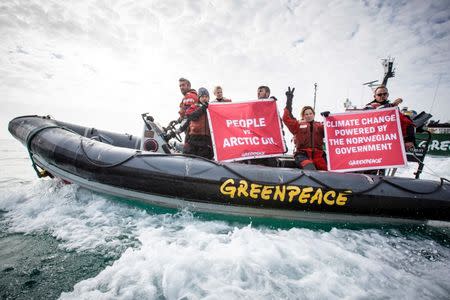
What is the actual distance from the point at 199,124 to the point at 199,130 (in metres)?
0.11

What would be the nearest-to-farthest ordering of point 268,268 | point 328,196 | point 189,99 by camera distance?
point 268,268, point 328,196, point 189,99

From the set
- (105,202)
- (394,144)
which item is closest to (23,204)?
(105,202)

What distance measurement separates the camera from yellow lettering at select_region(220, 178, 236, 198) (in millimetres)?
3334

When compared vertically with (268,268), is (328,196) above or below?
above

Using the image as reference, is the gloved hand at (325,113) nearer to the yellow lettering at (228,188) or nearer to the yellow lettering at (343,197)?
the yellow lettering at (343,197)

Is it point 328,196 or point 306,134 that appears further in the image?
point 306,134

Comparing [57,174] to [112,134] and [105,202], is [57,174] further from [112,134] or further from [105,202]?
[112,134]

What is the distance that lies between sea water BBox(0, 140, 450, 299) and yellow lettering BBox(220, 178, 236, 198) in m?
0.47

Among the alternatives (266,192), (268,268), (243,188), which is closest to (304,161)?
(266,192)

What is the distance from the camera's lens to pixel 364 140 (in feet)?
12.5

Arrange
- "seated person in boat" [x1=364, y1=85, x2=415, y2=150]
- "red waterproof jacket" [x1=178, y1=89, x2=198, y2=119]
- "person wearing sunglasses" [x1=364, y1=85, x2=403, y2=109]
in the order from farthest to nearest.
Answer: "red waterproof jacket" [x1=178, y1=89, x2=198, y2=119] < "person wearing sunglasses" [x1=364, y1=85, x2=403, y2=109] < "seated person in boat" [x1=364, y1=85, x2=415, y2=150]

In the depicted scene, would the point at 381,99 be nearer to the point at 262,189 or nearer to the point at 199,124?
the point at 262,189

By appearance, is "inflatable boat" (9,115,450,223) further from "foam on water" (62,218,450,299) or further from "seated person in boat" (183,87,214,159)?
"seated person in boat" (183,87,214,159)

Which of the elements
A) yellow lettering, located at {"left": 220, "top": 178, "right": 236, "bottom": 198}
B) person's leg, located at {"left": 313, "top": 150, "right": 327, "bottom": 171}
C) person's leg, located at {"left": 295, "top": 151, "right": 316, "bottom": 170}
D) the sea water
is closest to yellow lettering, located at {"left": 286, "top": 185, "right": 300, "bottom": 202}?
the sea water
